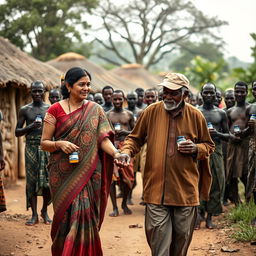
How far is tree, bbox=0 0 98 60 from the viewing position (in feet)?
86.9

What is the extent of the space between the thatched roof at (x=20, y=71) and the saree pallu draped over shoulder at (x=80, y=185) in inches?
235

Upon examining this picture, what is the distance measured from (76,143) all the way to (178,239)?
1.27m

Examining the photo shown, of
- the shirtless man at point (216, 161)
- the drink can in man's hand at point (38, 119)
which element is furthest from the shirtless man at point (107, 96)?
the drink can in man's hand at point (38, 119)

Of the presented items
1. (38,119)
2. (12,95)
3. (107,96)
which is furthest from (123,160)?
(12,95)

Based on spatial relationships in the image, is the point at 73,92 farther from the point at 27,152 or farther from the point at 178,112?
the point at 27,152

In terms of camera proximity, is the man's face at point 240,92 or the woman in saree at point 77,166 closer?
the woman in saree at point 77,166

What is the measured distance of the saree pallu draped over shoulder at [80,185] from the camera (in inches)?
187

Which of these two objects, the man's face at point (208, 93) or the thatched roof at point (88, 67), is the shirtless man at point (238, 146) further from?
the thatched roof at point (88, 67)

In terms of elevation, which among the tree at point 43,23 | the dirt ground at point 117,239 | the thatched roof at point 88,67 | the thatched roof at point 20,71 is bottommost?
the dirt ground at point 117,239

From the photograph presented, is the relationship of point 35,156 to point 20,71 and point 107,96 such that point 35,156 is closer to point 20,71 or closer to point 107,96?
point 107,96

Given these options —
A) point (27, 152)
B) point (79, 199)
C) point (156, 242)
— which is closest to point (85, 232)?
point (79, 199)

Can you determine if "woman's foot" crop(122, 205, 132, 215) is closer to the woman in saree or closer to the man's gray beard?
the woman in saree

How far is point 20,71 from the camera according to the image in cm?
1203

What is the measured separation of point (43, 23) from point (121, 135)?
19918 mm
